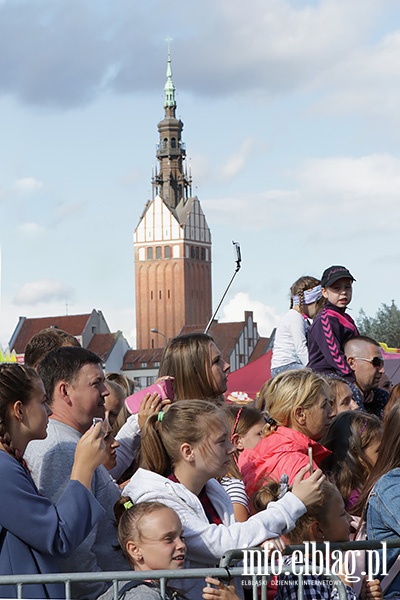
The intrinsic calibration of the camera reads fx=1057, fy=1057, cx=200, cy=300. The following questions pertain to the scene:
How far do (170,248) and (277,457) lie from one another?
14526cm

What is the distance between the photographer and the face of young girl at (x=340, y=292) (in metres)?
7.60

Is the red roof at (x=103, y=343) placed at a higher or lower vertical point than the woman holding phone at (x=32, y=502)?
higher

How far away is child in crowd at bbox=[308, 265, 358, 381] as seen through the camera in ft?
24.0

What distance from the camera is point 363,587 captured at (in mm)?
4102

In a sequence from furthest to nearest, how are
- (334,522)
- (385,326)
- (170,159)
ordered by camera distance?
(170,159) < (385,326) < (334,522)

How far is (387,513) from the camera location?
409 cm

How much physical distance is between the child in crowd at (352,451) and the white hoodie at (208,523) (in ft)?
4.26

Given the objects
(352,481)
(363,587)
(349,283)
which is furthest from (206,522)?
(349,283)

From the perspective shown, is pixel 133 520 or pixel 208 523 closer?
pixel 133 520

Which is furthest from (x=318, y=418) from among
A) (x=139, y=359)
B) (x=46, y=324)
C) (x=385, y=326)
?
(x=46, y=324)

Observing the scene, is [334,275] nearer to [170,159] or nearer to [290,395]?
[290,395]

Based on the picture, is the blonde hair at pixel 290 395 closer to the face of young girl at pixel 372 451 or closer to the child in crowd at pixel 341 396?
the face of young girl at pixel 372 451

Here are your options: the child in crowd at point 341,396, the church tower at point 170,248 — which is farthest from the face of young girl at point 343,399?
the church tower at point 170,248

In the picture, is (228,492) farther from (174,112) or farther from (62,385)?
(174,112)
